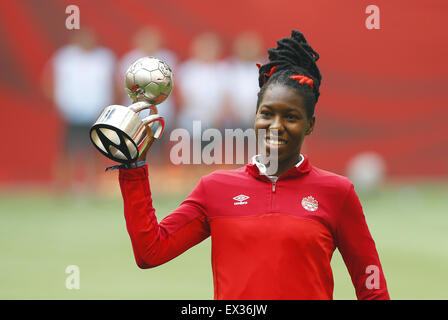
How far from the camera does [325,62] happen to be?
12484 mm

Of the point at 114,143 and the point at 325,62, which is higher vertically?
the point at 325,62

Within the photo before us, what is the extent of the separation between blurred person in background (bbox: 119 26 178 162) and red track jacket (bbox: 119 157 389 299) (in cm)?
834

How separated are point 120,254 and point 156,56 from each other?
199 inches

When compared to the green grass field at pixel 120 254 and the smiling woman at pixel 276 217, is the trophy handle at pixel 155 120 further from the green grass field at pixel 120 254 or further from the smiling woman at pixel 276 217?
the green grass field at pixel 120 254

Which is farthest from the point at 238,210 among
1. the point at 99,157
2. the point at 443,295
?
the point at 99,157

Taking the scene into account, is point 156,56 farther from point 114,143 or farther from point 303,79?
point 114,143

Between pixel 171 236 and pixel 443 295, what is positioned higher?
pixel 171 236

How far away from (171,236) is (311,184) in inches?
20.1

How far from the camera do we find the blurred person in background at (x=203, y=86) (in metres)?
11.2

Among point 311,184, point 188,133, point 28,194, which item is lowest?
point 28,194

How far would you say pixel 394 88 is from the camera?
1280 cm

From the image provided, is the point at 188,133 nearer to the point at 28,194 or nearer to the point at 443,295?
the point at 28,194

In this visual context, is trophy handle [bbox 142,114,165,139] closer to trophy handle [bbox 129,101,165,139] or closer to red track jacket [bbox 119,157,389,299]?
trophy handle [bbox 129,101,165,139]

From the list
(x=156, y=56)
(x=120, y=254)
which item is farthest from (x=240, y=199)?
(x=156, y=56)
